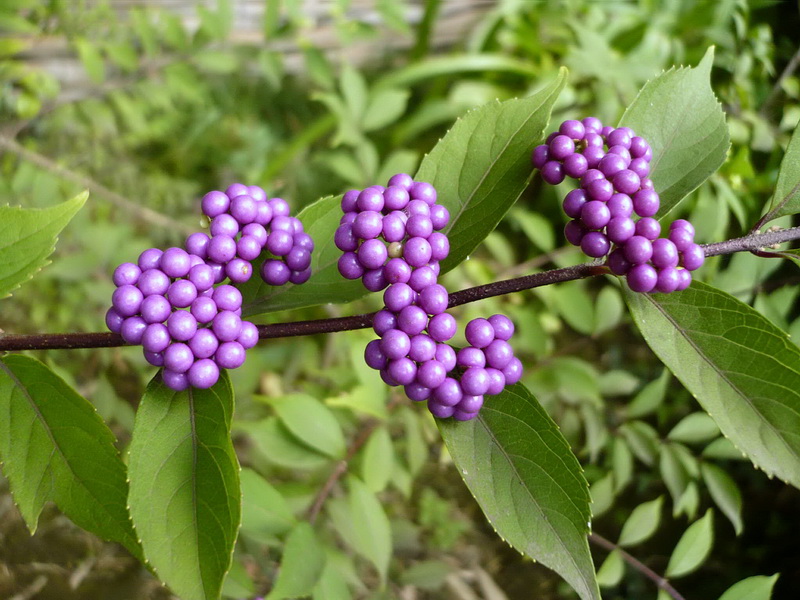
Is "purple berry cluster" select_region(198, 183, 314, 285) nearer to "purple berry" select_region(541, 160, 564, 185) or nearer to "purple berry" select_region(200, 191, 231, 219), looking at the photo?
"purple berry" select_region(200, 191, 231, 219)

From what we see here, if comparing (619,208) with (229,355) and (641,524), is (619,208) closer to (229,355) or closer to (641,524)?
(229,355)

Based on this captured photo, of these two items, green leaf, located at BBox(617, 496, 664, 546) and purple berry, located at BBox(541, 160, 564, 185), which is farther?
green leaf, located at BBox(617, 496, 664, 546)

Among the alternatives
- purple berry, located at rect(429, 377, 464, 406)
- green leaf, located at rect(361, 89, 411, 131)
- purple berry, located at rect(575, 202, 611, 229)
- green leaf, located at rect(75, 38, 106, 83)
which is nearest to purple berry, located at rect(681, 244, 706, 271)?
purple berry, located at rect(575, 202, 611, 229)

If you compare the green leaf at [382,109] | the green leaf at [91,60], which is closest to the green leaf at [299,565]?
the green leaf at [382,109]

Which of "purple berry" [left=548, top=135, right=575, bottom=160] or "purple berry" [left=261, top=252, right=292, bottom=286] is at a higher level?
"purple berry" [left=548, top=135, right=575, bottom=160]

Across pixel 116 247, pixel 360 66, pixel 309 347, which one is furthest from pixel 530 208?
pixel 116 247

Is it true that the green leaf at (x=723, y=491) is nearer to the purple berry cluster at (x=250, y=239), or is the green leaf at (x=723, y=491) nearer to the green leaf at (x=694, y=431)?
the green leaf at (x=694, y=431)
